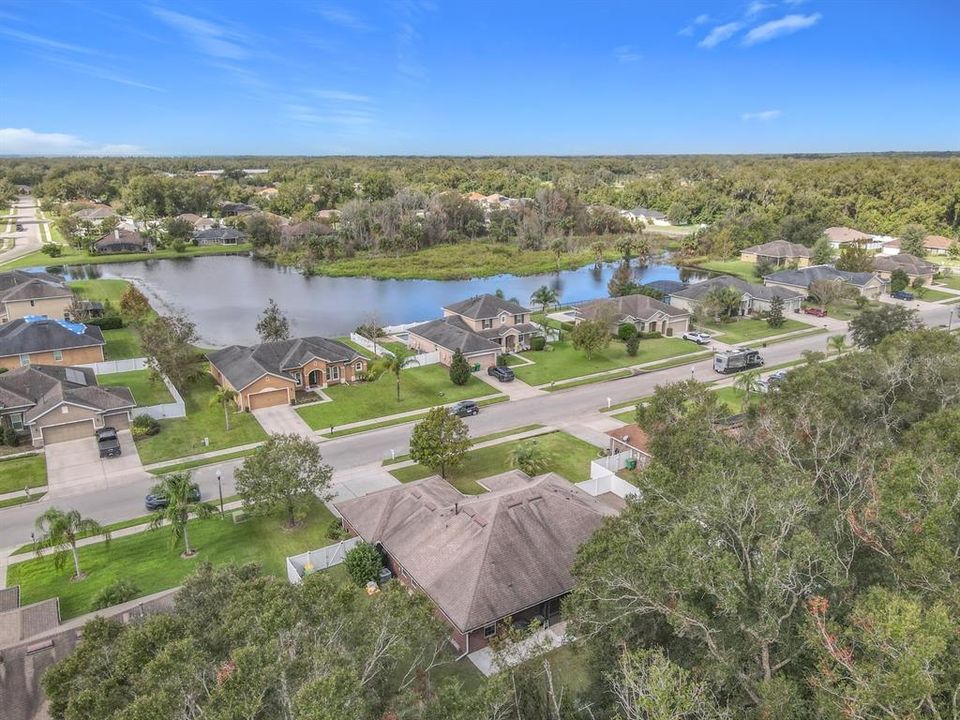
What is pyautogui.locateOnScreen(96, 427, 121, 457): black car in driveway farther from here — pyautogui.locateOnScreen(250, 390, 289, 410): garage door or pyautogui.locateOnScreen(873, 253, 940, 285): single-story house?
pyautogui.locateOnScreen(873, 253, 940, 285): single-story house

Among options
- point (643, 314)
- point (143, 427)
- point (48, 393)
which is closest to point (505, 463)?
point (143, 427)

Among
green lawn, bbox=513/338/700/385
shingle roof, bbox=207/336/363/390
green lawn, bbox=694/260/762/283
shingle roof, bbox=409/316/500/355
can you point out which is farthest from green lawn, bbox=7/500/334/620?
green lawn, bbox=694/260/762/283

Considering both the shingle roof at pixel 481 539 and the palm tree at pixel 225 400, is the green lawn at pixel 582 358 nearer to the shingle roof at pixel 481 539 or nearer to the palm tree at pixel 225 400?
the palm tree at pixel 225 400

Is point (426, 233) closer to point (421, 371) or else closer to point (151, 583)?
point (421, 371)

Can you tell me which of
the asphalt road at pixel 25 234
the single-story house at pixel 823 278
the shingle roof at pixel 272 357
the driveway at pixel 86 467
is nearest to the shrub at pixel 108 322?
the shingle roof at pixel 272 357

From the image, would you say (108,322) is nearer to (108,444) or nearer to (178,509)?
(108,444)
